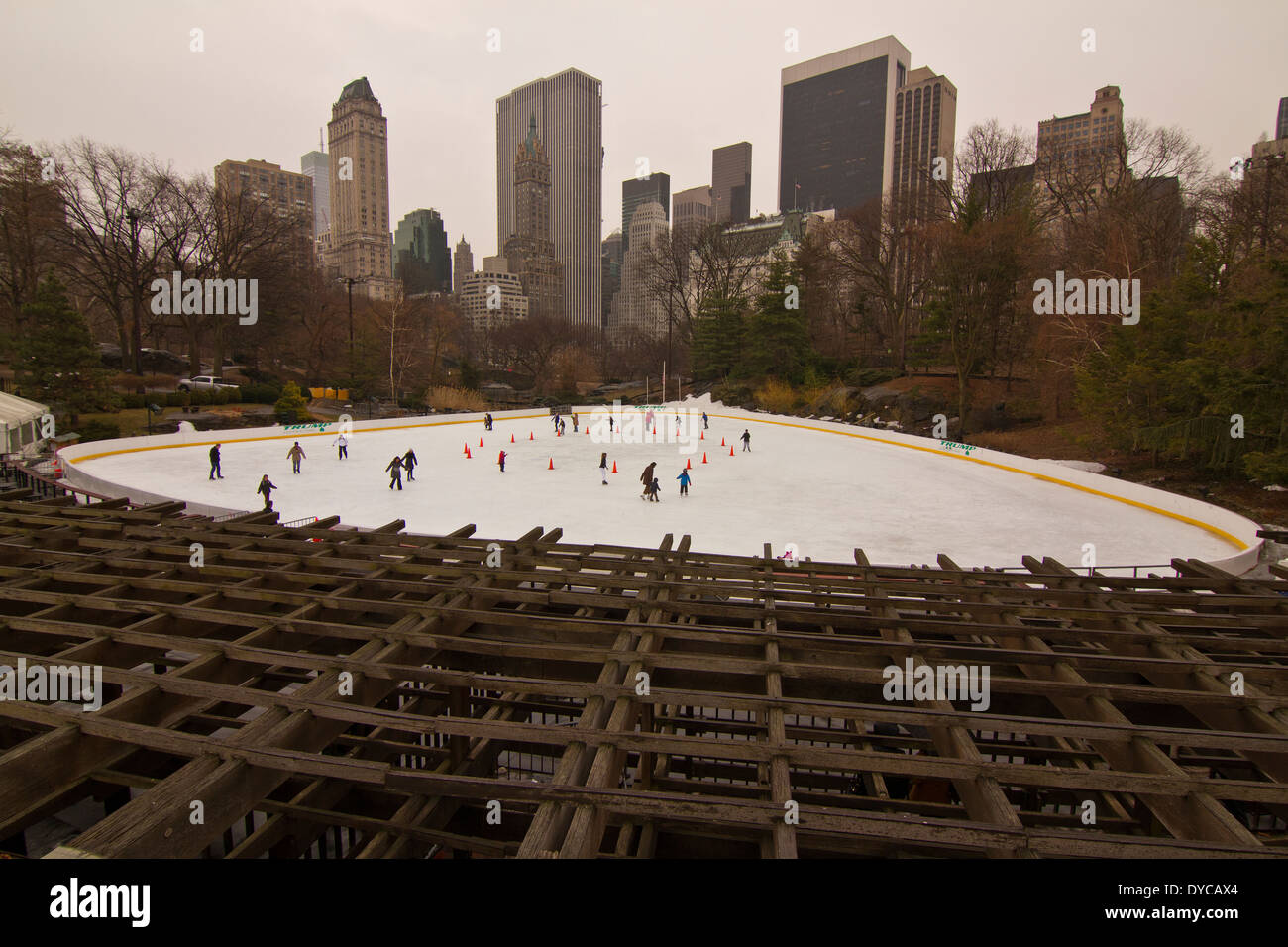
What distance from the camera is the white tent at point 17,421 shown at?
21.9 m

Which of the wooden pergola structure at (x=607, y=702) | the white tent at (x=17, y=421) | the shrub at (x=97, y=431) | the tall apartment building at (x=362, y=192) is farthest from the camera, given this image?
the tall apartment building at (x=362, y=192)

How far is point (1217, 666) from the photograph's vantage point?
3984 mm

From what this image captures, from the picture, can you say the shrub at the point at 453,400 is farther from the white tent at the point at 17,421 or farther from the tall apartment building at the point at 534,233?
the tall apartment building at the point at 534,233

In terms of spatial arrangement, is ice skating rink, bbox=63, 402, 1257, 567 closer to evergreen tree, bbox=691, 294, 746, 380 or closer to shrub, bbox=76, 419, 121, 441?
shrub, bbox=76, 419, 121, 441

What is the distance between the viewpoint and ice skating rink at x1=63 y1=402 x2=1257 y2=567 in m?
14.6

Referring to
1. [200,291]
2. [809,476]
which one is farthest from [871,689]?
[200,291]

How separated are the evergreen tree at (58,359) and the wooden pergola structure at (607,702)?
2930cm

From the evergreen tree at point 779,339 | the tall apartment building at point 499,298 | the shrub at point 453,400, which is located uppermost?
the tall apartment building at point 499,298

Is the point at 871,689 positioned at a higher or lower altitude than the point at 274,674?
higher

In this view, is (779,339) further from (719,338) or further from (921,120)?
(921,120)

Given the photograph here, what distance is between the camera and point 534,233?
132125mm

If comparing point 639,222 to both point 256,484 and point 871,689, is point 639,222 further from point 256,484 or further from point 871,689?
point 871,689

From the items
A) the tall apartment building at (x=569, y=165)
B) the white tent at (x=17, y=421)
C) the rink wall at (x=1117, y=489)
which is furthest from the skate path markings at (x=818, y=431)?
A: the tall apartment building at (x=569, y=165)
